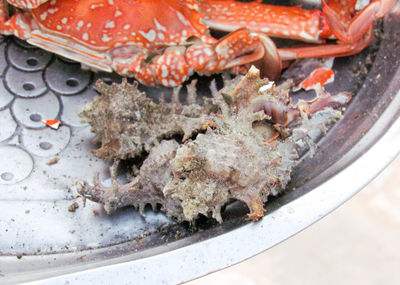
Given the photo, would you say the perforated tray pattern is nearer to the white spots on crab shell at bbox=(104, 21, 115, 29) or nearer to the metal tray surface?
the metal tray surface

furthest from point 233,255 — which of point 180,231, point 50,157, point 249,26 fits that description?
point 249,26

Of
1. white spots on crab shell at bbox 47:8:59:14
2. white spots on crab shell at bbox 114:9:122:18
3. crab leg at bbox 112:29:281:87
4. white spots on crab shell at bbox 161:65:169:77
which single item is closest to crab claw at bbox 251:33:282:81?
crab leg at bbox 112:29:281:87

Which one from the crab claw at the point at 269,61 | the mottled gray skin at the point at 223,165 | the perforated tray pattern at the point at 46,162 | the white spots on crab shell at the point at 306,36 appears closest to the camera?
the mottled gray skin at the point at 223,165

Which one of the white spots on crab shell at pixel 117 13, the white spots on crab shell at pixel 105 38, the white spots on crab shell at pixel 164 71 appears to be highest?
the white spots on crab shell at pixel 117 13

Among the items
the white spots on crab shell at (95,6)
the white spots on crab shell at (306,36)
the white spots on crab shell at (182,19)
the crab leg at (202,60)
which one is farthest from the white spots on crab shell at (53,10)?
the white spots on crab shell at (306,36)

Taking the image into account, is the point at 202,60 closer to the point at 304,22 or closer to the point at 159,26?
the point at 159,26

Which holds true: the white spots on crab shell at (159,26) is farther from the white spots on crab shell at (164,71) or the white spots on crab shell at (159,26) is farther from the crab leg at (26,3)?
the crab leg at (26,3)

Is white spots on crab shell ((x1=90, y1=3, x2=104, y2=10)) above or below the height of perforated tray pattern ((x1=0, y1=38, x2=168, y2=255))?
above
